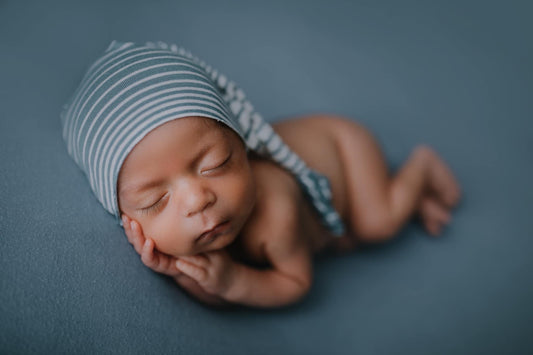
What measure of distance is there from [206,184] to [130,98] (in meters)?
0.17

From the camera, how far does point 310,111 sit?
1.32 m

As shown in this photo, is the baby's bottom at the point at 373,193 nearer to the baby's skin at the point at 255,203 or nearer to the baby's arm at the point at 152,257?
the baby's skin at the point at 255,203

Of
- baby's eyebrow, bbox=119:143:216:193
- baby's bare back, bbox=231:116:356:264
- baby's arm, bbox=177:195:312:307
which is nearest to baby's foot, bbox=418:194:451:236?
Answer: baby's bare back, bbox=231:116:356:264

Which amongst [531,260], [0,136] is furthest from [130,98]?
[531,260]

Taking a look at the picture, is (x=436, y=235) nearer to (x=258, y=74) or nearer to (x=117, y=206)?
(x=258, y=74)

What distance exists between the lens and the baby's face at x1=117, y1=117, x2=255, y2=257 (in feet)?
2.34

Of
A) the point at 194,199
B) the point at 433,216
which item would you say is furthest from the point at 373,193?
the point at 194,199

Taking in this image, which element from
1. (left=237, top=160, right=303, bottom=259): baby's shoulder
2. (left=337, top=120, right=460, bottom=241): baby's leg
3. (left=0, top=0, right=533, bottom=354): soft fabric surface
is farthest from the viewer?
(left=337, top=120, right=460, bottom=241): baby's leg

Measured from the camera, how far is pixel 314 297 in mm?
1094

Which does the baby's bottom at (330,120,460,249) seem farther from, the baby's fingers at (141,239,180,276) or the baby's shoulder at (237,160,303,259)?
the baby's fingers at (141,239,180,276)

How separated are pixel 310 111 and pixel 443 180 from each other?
392mm

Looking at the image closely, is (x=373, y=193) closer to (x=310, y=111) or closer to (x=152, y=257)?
(x=310, y=111)

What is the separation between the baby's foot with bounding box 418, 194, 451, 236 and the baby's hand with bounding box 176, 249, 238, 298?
563 millimetres

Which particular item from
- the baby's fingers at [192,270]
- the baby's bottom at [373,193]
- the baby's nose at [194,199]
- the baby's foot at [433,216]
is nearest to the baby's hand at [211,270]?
the baby's fingers at [192,270]
